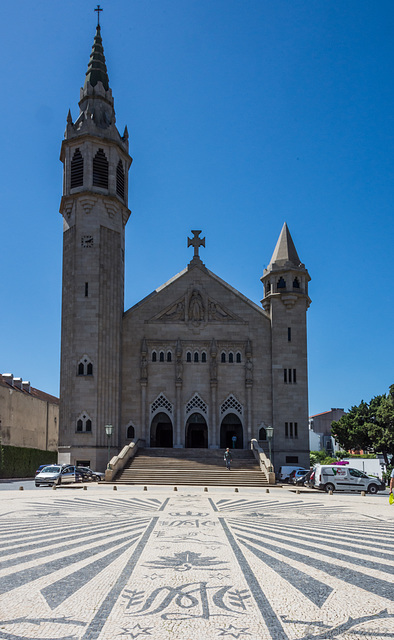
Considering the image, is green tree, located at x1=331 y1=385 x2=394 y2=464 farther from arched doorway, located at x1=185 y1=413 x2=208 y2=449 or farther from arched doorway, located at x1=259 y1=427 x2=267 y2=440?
arched doorway, located at x1=185 y1=413 x2=208 y2=449

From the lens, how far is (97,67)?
164ft

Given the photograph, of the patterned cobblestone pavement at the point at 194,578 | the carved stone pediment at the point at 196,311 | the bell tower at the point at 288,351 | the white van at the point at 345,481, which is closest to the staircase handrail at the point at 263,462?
the bell tower at the point at 288,351

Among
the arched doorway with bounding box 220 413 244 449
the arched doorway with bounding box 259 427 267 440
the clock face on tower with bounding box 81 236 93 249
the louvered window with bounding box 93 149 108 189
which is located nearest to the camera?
the clock face on tower with bounding box 81 236 93 249

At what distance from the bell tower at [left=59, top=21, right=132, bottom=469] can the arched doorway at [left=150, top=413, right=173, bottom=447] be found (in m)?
3.19

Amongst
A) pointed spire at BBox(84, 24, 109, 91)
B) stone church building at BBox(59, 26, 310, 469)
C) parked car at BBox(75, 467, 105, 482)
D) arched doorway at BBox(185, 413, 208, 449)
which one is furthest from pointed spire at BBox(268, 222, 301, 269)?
parked car at BBox(75, 467, 105, 482)

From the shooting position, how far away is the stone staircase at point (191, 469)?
35.2 metres

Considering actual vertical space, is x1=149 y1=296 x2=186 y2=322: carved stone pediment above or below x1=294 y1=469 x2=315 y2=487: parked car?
above

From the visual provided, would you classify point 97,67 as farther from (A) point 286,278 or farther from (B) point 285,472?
(B) point 285,472

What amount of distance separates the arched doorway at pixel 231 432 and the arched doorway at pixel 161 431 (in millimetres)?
4065

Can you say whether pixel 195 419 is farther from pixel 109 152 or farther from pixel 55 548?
pixel 55 548

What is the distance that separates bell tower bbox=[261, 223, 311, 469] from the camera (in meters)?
45.0

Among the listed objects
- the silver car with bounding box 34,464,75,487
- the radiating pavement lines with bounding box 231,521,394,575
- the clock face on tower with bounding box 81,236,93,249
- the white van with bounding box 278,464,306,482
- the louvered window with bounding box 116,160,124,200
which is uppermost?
the louvered window with bounding box 116,160,124,200

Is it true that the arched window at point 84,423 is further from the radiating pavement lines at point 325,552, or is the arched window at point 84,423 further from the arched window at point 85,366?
the radiating pavement lines at point 325,552

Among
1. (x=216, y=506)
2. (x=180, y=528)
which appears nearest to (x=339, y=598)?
(x=180, y=528)
